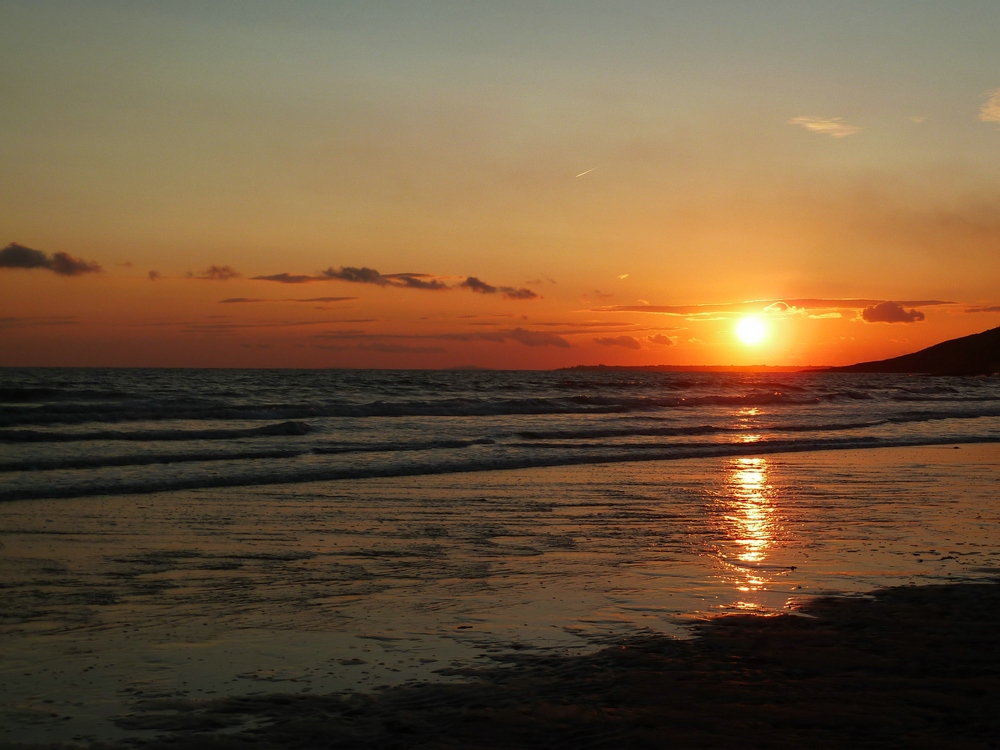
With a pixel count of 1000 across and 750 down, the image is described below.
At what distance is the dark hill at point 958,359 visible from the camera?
140 m

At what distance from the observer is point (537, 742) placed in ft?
13.5

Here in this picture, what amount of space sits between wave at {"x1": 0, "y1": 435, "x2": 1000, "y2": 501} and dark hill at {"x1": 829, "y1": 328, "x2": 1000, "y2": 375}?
4941 inches

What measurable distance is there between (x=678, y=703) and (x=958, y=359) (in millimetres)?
165418

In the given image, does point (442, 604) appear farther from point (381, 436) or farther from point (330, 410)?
point (330, 410)

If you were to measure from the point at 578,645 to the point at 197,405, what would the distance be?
106ft

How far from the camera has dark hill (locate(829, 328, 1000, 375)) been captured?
458ft

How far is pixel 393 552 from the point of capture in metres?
8.78

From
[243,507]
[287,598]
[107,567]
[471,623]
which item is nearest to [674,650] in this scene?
[471,623]

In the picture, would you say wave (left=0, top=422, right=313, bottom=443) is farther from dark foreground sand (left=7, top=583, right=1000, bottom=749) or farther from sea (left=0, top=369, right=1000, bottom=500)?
dark foreground sand (left=7, top=583, right=1000, bottom=749)

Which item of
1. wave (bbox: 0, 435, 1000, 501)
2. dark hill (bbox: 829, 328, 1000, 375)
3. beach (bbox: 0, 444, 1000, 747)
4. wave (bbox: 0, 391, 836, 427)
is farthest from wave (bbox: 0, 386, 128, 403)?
dark hill (bbox: 829, 328, 1000, 375)

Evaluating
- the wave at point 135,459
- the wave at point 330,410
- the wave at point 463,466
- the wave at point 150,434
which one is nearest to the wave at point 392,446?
the wave at point 135,459

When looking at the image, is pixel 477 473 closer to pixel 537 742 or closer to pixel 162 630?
pixel 162 630

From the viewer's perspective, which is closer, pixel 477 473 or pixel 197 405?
pixel 477 473

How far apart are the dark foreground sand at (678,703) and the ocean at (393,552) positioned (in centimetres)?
26
